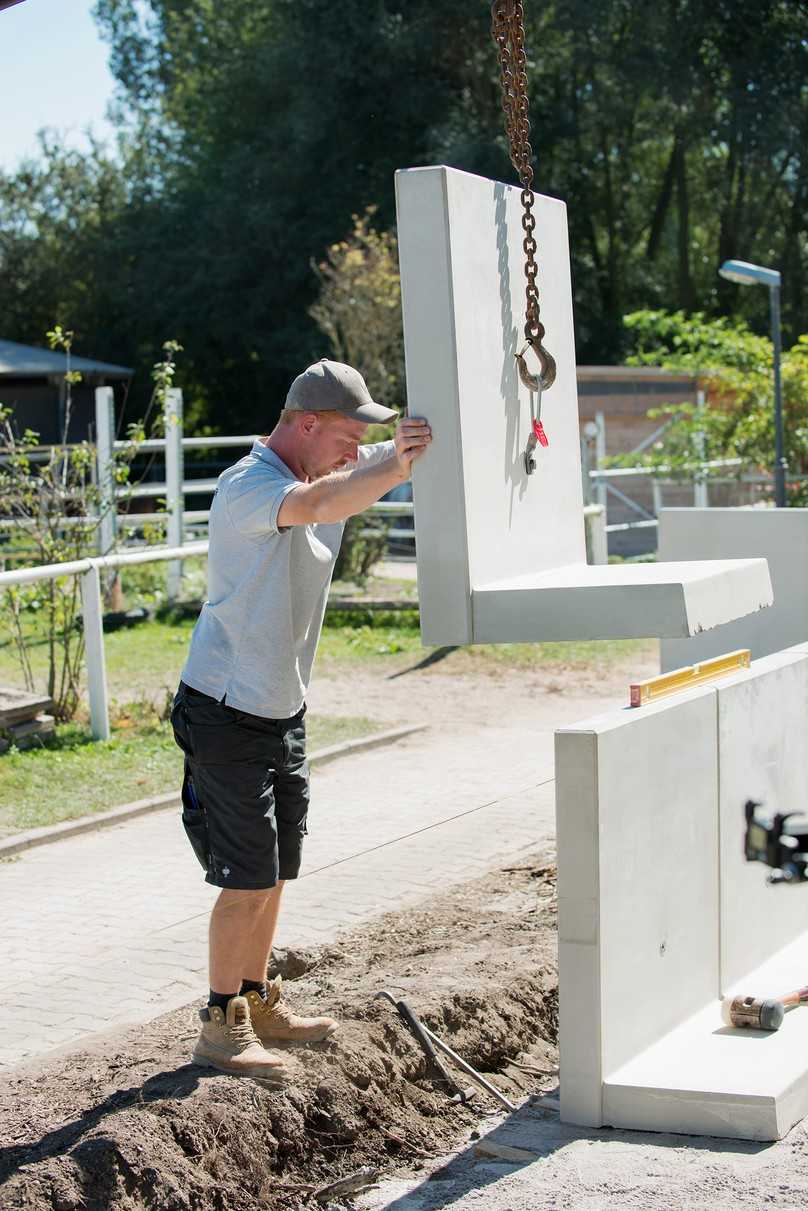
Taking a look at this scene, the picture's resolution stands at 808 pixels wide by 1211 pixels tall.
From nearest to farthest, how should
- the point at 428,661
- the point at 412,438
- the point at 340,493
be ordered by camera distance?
1. the point at 340,493
2. the point at 412,438
3. the point at 428,661

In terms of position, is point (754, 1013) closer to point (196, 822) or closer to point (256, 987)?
point (256, 987)

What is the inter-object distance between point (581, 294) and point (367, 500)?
3386cm

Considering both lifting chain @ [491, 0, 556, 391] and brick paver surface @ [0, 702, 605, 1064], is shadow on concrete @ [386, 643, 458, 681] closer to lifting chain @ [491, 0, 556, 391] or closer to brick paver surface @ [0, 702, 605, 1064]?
brick paver surface @ [0, 702, 605, 1064]

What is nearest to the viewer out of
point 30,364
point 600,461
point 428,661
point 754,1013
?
point 754,1013

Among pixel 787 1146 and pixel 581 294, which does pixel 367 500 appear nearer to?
pixel 787 1146

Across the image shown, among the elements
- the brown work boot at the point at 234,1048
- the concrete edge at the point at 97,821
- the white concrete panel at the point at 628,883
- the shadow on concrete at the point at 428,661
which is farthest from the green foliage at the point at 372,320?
the brown work boot at the point at 234,1048

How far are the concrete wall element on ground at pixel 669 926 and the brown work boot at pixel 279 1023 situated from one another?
768 millimetres

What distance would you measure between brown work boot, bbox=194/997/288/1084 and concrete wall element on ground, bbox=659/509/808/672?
3.49 m

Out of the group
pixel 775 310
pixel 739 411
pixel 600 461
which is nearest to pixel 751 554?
pixel 775 310

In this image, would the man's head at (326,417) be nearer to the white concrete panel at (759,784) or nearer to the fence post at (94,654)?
the white concrete panel at (759,784)

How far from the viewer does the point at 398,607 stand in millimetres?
15969

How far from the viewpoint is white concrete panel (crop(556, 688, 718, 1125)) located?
4.20 metres

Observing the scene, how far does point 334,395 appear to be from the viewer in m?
4.24

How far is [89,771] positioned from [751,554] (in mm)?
4171
